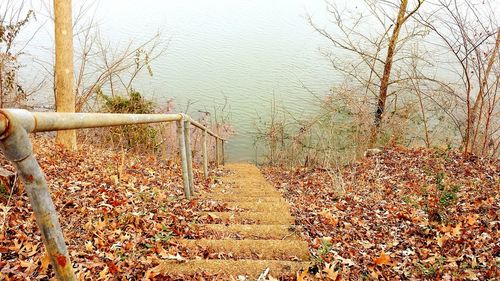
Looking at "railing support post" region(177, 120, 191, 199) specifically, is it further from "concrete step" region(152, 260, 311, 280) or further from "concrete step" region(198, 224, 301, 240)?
"concrete step" region(152, 260, 311, 280)

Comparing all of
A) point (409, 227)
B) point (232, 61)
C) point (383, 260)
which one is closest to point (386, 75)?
point (409, 227)

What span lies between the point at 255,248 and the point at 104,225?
1.26m

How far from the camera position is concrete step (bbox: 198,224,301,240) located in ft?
11.3

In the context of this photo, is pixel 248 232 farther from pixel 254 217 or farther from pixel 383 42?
pixel 383 42

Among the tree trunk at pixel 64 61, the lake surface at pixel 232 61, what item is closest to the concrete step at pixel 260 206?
the tree trunk at pixel 64 61

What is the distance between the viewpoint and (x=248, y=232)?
3533 millimetres

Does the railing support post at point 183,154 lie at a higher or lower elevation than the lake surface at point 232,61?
lower

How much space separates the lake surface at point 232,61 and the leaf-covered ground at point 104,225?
29.2 feet

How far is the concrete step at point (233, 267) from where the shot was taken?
2.55m

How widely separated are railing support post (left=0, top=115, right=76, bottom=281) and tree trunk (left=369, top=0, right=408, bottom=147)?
11.9 m

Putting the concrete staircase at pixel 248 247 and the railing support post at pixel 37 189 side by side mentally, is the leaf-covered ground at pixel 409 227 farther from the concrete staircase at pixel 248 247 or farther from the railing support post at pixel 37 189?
→ the railing support post at pixel 37 189

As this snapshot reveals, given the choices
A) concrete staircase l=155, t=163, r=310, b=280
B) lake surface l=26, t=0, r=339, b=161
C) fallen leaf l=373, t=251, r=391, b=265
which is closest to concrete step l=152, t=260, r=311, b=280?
concrete staircase l=155, t=163, r=310, b=280

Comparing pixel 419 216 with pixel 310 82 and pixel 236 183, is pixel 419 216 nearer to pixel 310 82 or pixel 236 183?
pixel 236 183

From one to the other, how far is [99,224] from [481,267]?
11.5 feet
